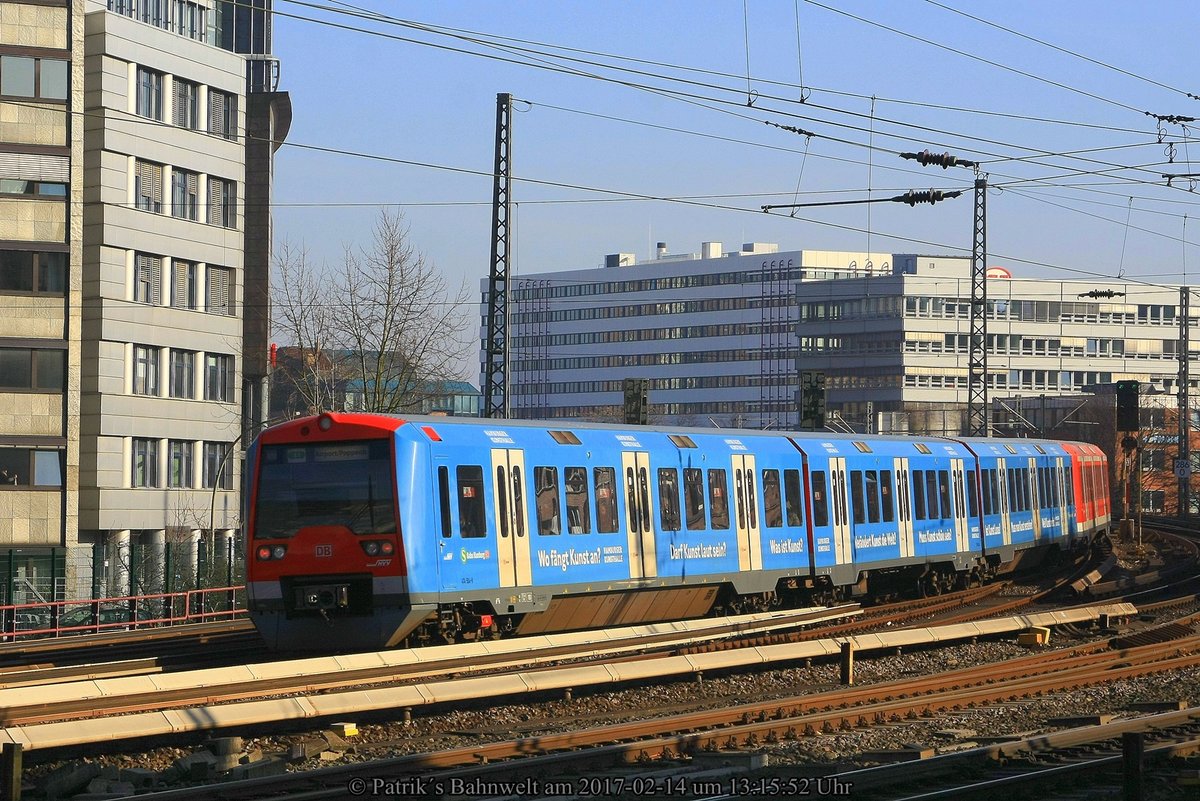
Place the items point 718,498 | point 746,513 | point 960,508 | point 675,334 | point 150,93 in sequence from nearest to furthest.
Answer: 1. point 718,498
2. point 746,513
3. point 960,508
4. point 150,93
5. point 675,334

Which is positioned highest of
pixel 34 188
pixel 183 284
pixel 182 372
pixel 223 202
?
pixel 223 202

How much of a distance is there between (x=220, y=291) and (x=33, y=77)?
9.70 meters

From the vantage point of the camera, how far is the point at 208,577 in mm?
34625

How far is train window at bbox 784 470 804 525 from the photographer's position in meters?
26.1

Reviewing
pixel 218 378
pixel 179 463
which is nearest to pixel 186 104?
pixel 218 378

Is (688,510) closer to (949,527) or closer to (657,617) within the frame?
(657,617)

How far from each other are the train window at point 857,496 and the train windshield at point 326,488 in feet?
38.9

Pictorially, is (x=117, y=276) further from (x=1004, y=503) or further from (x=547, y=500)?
(x=547, y=500)

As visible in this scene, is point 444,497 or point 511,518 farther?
point 511,518

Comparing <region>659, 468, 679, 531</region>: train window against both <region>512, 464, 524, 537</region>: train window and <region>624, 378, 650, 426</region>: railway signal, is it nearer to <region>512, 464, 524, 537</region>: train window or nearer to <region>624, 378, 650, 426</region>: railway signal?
A: <region>512, 464, 524, 537</region>: train window

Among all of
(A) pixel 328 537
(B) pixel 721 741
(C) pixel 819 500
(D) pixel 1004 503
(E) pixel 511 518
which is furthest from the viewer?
(D) pixel 1004 503

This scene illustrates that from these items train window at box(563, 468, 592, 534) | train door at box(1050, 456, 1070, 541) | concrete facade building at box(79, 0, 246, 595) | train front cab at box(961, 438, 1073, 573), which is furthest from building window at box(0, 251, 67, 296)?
train window at box(563, 468, 592, 534)

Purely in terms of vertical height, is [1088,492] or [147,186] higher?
[147,186]

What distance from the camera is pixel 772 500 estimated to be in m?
25.6
